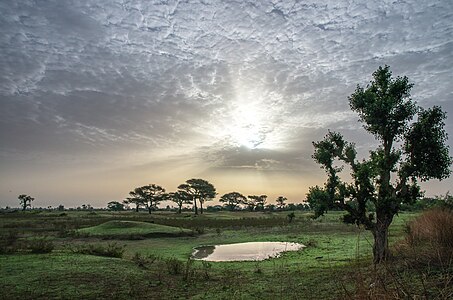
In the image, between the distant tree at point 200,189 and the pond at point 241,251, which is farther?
the distant tree at point 200,189

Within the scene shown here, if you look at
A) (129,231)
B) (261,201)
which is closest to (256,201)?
(261,201)

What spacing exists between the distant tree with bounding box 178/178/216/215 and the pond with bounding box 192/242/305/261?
80.8 metres

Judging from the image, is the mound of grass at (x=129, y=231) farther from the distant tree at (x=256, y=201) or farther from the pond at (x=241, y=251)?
the distant tree at (x=256, y=201)

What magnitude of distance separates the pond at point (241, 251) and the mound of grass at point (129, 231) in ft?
31.7

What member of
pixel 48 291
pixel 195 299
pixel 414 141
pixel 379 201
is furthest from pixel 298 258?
pixel 48 291

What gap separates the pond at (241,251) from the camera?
86.5 feet

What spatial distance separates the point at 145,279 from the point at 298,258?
12.1m

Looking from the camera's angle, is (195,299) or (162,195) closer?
(195,299)

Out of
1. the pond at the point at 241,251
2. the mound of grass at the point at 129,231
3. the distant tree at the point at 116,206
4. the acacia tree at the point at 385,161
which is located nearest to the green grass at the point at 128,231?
the mound of grass at the point at 129,231

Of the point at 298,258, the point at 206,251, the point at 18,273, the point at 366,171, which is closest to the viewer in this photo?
the point at 18,273

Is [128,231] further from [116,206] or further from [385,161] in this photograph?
[116,206]

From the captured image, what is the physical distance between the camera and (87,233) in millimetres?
39375

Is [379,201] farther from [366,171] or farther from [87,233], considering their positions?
[87,233]

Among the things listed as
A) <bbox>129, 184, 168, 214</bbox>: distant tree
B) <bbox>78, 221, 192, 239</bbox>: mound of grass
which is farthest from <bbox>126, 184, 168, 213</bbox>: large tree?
<bbox>78, 221, 192, 239</bbox>: mound of grass
